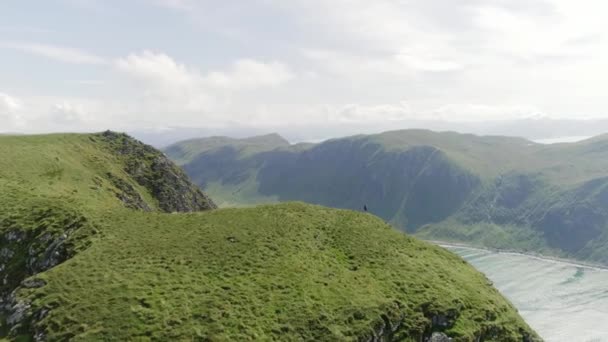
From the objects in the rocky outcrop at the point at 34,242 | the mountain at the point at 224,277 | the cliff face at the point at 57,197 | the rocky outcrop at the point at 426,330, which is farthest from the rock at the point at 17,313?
the rocky outcrop at the point at 426,330

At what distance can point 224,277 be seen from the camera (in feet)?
131

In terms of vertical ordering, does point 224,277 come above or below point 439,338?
above

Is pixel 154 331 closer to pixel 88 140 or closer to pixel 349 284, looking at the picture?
pixel 349 284

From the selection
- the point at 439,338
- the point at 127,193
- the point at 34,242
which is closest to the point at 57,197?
the point at 34,242

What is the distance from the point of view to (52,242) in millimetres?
45219

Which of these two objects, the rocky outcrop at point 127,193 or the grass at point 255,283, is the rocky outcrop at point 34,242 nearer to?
the grass at point 255,283

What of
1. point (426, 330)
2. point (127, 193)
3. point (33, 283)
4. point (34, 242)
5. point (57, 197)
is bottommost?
point (426, 330)

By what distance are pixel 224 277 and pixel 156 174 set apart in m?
72.1

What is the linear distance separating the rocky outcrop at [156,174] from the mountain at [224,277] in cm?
3841

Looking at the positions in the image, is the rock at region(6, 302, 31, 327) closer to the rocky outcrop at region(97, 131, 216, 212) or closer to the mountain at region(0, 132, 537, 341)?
the mountain at region(0, 132, 537, 341)

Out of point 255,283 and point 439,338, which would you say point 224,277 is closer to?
point 255,283

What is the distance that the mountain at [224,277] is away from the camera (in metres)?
34.0

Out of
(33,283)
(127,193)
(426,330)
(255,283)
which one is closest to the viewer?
(33,283)

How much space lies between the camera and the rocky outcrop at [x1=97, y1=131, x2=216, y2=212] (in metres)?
99.1
